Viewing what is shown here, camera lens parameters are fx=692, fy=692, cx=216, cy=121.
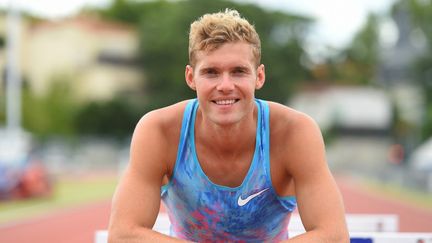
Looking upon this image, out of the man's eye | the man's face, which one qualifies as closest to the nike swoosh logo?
the man's face

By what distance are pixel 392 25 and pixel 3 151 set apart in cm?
5539

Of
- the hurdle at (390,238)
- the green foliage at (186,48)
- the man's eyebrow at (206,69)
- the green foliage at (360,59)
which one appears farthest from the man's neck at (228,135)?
the green foliage at (360,59)

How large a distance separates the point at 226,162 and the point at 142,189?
1.56 feet

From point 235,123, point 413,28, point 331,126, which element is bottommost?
point 331,126

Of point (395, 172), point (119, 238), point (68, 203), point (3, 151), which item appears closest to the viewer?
point (119, 238)

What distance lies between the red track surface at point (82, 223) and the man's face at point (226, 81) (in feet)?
29.3

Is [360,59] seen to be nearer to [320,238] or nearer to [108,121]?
[108,121]

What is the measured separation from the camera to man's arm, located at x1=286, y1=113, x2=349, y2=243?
333 centimetres

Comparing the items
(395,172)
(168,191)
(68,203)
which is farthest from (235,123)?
(395,172)

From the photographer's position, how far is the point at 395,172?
2877 centimetres

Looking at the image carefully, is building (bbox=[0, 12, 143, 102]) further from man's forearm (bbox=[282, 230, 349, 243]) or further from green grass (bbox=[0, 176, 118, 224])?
man's forearm (bbox=[282, 230, 349, 243])

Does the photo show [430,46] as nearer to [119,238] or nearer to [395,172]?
[395,172]

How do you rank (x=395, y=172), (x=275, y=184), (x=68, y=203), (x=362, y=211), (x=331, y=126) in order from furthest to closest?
(x=331, y=126) → (x=395, y=172) → (x=68, y=203) → (x=362, y=211) → (x=275, y=184)

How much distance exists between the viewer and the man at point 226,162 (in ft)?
10.9
